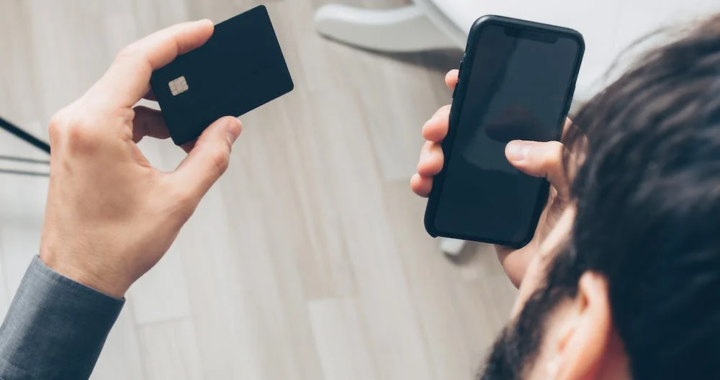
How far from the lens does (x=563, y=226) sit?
45 centimetres

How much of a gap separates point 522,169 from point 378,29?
57 centimetres

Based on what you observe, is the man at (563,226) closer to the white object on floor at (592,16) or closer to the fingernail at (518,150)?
the fingernail at (518,150)

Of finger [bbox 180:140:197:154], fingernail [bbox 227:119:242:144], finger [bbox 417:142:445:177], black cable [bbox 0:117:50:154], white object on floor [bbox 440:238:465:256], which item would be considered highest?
fingernail [bbox 227:119:242:144]

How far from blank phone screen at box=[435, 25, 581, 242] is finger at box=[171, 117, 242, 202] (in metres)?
0.21

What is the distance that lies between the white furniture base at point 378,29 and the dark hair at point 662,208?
668mm

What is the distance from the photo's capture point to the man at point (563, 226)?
1.08 ft

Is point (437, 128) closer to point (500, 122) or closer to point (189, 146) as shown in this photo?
point (500, 122)

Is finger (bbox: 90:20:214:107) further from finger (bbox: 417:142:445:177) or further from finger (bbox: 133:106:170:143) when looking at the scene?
finger (bbox: 417:142:445:177)

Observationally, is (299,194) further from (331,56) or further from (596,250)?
(596,250)

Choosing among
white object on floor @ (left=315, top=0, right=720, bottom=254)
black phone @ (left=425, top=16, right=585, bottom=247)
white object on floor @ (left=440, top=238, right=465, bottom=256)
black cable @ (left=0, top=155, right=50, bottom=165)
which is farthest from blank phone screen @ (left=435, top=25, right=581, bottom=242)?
black cable @ (left=0, top=155, right=50, bottom=165)

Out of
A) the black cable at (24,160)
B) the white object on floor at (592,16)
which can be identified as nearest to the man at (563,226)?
the white object on floor at (592,16)

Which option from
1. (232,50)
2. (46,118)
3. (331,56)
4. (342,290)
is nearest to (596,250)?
(232,50)

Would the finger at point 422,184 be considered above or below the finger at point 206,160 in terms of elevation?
below

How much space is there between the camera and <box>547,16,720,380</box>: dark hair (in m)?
0.32
